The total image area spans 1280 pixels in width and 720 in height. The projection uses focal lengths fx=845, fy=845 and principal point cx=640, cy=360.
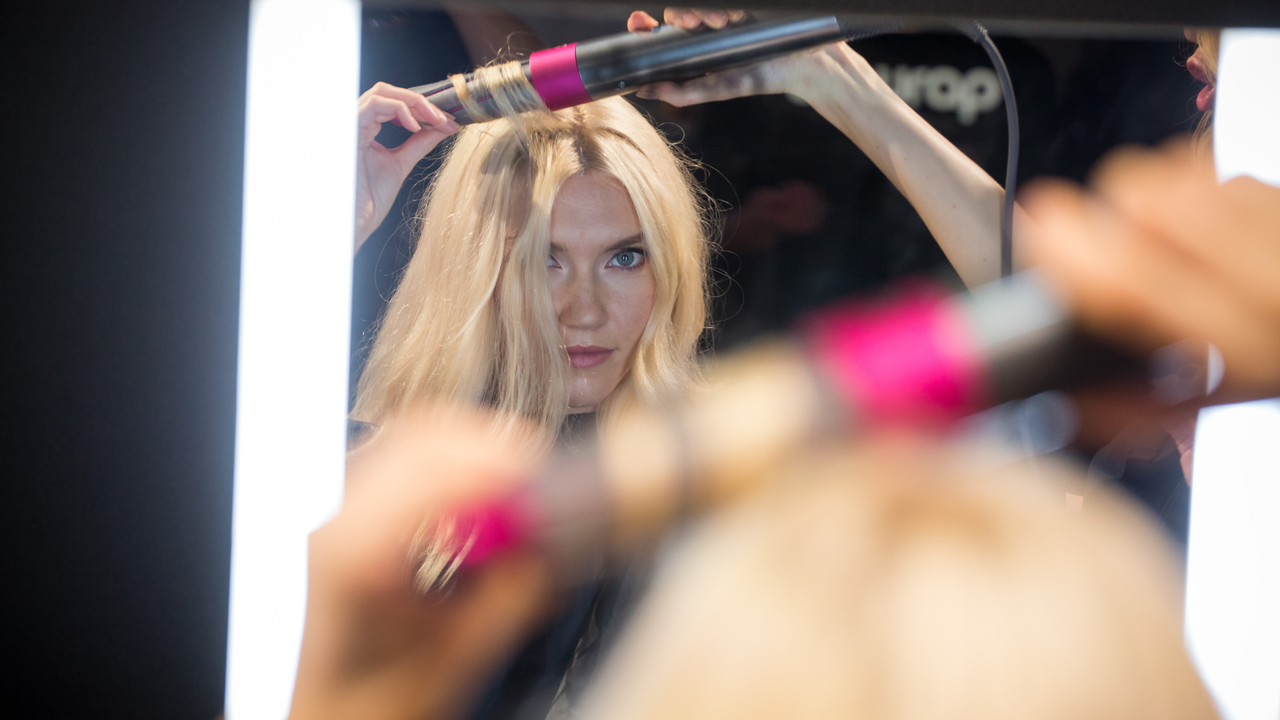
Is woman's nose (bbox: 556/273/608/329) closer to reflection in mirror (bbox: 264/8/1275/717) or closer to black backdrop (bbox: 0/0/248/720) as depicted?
reflection in mirror (bbox: 264/8/1275/717)

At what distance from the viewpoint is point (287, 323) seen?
736mm

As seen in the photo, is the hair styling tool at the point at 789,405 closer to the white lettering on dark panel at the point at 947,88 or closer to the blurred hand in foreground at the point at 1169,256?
the blurred hand in foreground at the point at 1169,256

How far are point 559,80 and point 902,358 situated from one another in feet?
1.23

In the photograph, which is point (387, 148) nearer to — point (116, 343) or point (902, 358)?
point (116, 343)

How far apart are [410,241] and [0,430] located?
1.38ft

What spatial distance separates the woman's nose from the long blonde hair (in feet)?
0.04

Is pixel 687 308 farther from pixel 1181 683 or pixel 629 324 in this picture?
pixel 1181 683

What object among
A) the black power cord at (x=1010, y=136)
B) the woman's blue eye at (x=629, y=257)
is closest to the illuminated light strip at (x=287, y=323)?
the woman's blue eye at (x=629, y=257)

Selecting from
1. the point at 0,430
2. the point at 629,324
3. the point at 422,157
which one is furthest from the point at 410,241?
the point at 0,430

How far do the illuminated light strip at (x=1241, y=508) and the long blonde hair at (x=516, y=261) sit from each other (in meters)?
0.47

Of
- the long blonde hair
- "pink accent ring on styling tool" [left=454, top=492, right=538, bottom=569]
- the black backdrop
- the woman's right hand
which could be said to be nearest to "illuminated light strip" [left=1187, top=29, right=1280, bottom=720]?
the long blonde hair

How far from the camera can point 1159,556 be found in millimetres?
728

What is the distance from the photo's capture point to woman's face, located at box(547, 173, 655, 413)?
0.69 meters

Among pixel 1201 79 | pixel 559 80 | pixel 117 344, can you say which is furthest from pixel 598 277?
pixel 1201 79
